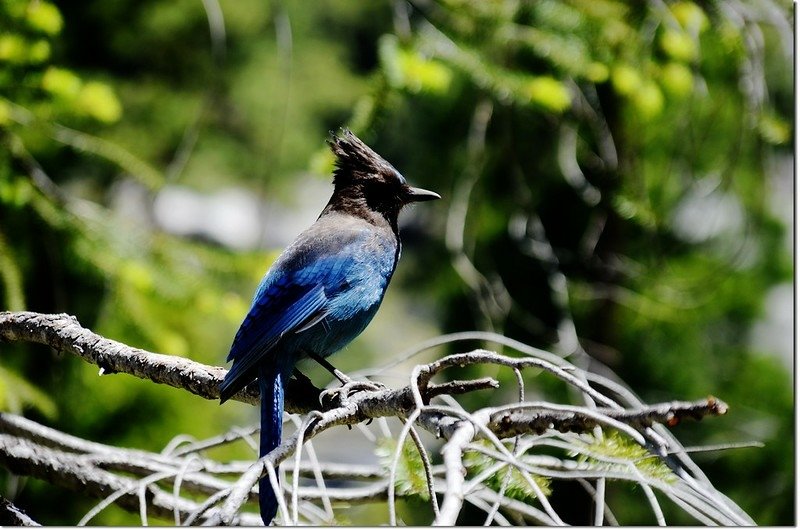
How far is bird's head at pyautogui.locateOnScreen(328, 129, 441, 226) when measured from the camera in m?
2.51

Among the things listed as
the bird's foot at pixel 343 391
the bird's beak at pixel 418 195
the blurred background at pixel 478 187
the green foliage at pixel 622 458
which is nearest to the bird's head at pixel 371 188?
the bird's beak at pixel 418 195

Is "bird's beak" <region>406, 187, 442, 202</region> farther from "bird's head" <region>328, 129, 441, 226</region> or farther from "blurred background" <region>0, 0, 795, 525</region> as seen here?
"blurred background" <region>0, 0, 795, 525</region>

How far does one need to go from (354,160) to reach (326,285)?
42 centimetres

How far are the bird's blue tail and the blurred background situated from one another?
1.92 feet

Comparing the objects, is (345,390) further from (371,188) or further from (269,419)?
(371,188)

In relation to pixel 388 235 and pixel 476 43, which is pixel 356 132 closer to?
pixel 388 235

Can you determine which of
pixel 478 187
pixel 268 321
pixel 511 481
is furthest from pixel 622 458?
pixel 478 187

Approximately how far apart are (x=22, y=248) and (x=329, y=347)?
98 cm

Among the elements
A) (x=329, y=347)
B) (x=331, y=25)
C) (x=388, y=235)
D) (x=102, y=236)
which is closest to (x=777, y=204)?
(x=388, y=235)

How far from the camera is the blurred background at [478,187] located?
2.53 m

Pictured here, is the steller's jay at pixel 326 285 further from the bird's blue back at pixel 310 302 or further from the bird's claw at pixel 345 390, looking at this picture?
the bird's claw at pixel 345 390

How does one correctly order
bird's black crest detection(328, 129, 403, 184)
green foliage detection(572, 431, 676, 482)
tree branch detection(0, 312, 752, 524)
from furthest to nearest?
bird's black crest detection(328, 129, 403, 184)
green foliage detection(572, 431, 676, 482)
tree branch detection(0, 312, 752, 524)

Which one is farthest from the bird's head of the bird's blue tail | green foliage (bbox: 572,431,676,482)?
green foliage (bbox: 572,431,676,482)

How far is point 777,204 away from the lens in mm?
3871
